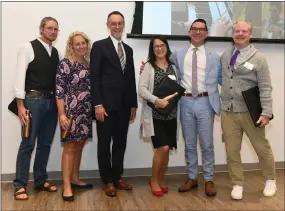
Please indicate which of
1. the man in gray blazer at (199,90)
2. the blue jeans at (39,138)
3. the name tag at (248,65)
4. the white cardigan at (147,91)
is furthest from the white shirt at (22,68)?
the name tag at (248,65)

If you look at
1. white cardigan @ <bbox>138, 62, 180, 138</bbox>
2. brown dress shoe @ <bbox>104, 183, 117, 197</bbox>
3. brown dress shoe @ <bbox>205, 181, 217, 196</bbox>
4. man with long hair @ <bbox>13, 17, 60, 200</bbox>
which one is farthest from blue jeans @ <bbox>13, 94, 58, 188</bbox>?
brown dress shoe @ <bbox>205, 181, 217, 196</bbox>

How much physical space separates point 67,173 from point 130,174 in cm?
102

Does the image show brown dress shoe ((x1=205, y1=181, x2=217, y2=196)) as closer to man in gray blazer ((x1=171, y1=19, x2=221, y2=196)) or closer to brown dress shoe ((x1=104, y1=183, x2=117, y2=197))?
man in gray blazer ((x1=171, y1=19, x2=221, y2=196))

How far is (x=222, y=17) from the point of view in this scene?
396cm

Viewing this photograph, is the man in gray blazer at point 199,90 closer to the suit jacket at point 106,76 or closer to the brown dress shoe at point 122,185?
the suit jacket at point 106,76

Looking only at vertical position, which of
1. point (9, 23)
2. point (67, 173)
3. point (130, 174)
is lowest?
point (130, 174)

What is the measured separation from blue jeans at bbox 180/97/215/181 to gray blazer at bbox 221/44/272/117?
19 cm

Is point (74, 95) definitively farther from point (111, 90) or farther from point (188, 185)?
point (188, 185)

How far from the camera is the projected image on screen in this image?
3.81 m

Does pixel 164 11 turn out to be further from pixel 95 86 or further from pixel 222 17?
pixel 95 86

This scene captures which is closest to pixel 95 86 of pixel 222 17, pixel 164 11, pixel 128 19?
pixel 128 19

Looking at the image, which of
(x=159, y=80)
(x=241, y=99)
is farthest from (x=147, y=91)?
(x=241, y=99)

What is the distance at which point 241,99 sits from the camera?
305 centimetres

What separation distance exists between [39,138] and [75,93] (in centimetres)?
60
